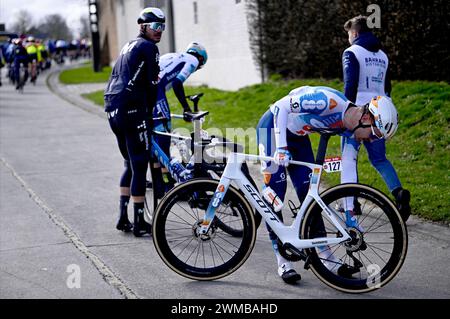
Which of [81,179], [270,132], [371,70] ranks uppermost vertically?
[371,70]

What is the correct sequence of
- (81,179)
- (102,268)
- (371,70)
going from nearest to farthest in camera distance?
1. (102,268)
2. (371,70)
3. (81,179)

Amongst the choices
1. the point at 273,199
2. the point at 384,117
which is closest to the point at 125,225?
the point at 273,199

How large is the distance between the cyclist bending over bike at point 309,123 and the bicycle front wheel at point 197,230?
311 millimetres

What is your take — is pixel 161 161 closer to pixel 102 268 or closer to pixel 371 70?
pixel 102 268

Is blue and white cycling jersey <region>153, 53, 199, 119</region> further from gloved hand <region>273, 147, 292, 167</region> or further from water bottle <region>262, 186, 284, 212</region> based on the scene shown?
gloved hand <region>273, 147, 292, 167</region>

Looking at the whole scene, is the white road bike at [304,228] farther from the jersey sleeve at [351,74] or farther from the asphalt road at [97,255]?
the jersey sleeve at [351,74]

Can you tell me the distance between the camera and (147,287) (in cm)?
541

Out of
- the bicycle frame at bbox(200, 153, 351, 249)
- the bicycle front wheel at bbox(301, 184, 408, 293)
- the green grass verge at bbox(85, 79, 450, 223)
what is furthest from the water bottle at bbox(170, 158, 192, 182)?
the green grass verge at bbox(85, 79, 450, 223)

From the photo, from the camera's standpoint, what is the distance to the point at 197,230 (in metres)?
5.50

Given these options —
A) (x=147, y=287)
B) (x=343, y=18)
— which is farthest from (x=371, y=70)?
(x=343, y=18)

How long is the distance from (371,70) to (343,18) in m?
7.77

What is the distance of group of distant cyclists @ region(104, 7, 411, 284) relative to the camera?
5262mm

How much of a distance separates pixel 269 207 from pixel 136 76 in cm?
198

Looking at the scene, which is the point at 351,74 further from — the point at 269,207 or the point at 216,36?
the point at 216,36
